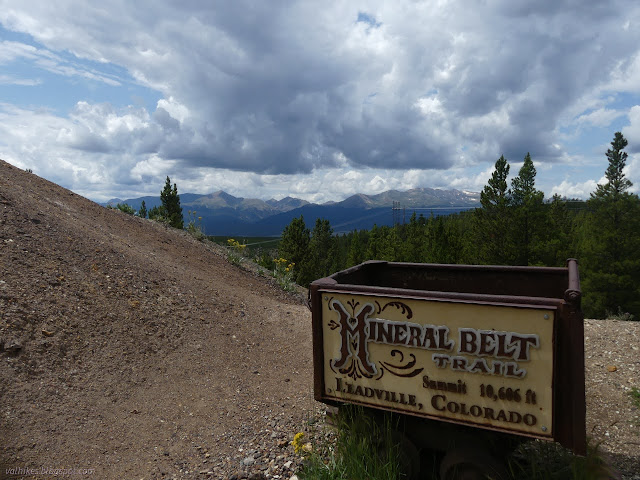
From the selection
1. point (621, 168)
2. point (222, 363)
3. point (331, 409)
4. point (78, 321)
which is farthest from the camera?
point (621, 168)

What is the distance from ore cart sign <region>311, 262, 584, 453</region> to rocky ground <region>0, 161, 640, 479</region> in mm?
1666

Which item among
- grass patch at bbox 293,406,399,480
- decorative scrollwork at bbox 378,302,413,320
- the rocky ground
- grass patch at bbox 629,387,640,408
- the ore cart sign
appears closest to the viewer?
the ore cart sign

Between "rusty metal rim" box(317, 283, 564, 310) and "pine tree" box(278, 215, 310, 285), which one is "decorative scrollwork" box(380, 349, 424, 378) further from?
"pine tree" box(278, 215, 310, 285)

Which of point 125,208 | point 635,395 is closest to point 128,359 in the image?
point 635,395

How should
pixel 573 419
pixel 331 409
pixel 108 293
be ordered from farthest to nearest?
pixel 108 293 → pixel 331 409 → pixel 573 419

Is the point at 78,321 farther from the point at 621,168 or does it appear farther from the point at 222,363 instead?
the point at 621,168

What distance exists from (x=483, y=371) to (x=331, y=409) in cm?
190

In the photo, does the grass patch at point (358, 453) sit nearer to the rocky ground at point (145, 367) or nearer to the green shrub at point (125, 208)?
the rocky ground at point (145, 367)

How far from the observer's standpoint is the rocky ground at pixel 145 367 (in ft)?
16.2

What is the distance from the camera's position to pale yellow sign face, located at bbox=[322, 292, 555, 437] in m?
3.34

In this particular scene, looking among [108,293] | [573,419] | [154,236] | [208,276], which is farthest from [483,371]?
[154,236]

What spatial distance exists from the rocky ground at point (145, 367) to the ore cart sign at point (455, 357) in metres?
1.67

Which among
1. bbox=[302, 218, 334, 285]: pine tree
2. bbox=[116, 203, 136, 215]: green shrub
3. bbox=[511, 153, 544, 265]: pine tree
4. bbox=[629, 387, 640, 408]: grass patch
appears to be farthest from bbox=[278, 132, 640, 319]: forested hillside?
bbox=[302, 218, 334, 285]: pine tree

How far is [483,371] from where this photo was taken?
11.5 feet
